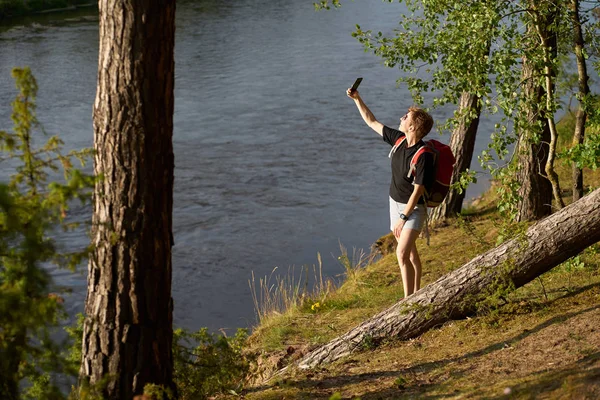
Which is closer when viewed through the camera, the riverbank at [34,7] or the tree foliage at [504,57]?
the tree foliage at [504,57]

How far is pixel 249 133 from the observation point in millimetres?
19344

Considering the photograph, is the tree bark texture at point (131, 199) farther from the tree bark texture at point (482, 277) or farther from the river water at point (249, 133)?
the river water at point (249, 133)

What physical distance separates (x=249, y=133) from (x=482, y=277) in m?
13.1

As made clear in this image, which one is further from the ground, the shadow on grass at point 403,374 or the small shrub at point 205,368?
the small shrub at point 205,368

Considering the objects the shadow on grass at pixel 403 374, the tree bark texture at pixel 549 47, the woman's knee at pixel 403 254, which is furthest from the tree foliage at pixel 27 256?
the tree bark texture at pixel 549 47

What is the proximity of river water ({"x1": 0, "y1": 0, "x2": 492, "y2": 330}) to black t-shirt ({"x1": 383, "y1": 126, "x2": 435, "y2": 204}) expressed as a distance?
14.8ft

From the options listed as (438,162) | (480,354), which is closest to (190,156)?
(438,162)

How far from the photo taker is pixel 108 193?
480 cm

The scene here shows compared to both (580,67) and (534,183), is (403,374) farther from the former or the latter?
(534,183)

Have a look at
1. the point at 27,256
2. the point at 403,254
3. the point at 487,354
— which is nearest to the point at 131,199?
the point at 27,256

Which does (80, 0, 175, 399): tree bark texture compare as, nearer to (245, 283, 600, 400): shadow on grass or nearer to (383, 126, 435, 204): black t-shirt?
(245, 283, 600, 400): shadow on grass

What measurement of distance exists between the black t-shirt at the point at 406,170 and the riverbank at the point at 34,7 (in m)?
25.5

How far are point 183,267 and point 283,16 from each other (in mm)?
19594

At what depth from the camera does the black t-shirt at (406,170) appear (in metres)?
7.01
